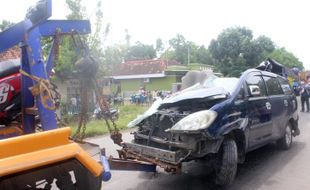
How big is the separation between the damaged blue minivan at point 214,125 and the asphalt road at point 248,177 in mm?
437

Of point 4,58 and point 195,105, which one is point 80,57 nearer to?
point 4,58

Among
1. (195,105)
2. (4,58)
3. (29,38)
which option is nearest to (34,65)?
(29,38)

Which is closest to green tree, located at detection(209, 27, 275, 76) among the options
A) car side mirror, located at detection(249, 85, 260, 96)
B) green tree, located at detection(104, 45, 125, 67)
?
green tree, located at detection(104, 45, 125, 67)

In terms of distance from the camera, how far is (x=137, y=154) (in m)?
5.32

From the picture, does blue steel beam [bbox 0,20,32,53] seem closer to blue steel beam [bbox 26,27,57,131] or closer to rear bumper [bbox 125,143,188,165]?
blue steel beam [bbox 26,27,57,131]

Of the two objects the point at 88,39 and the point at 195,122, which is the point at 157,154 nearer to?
the point at 195,122

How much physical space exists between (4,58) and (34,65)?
1.24m

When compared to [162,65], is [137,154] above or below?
below

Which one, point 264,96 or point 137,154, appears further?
point 264,96

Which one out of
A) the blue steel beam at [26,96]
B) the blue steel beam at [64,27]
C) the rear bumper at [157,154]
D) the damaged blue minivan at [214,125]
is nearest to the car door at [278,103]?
the damaged blue minivan at [214,125]

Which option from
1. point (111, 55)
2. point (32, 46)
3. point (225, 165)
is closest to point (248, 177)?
point (225, 165)

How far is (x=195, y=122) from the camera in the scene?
4.87m

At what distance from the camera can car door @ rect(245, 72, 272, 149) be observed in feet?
19.5

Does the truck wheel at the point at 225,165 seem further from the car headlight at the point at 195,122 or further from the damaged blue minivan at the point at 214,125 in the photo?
the car headlight at the point at 195,122
